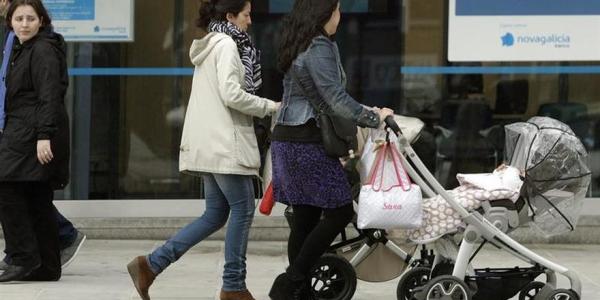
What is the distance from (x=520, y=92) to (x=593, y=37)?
67 cm

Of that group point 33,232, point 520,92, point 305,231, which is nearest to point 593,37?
point 520,92

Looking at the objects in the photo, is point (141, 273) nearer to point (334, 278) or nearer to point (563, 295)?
point (334, 278)

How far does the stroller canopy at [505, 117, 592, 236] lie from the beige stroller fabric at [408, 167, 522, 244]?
81 mm

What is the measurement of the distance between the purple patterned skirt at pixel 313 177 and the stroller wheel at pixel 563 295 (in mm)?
1113

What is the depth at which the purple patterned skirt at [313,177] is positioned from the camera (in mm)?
6086

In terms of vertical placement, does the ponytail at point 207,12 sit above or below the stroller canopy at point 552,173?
above

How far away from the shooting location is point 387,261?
260 inches

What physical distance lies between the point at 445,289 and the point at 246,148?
4.05 feet

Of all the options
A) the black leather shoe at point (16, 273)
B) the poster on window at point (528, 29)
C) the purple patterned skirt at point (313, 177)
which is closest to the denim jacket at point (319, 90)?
the purple patterned skirt at point (313, 177)

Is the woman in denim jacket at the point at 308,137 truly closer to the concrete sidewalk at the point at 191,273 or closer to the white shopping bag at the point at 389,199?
the white shopping bag at the point at 389,199

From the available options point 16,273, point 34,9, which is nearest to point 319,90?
point 34,9

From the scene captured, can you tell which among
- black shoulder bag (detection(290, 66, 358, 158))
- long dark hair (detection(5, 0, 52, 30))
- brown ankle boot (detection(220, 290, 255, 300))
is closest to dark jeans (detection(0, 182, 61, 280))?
long dark hair (detection(5, 0, 52, 30))

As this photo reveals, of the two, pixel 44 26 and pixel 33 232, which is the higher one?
pixel 44 26

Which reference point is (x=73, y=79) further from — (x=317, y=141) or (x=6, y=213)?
(x=317, y=141)
